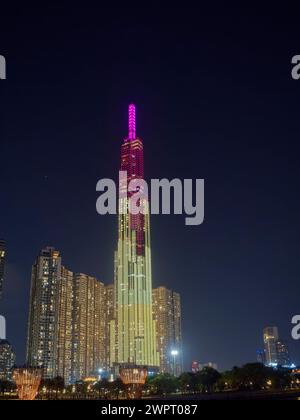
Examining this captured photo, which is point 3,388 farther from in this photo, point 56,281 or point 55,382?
point 56,281

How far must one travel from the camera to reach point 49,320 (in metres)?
185

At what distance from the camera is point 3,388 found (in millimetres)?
114250

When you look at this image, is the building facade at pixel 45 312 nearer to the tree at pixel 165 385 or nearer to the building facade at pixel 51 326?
the building facade at pixel 51 326

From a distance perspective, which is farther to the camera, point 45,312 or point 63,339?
point 63,339

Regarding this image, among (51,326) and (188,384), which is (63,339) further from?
(188,384)

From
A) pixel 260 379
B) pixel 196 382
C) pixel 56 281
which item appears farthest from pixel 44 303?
pixel 260 379

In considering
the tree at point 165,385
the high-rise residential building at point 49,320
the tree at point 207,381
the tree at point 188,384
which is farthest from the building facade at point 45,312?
the tree at point 207,381

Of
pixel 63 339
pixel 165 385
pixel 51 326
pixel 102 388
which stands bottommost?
pixel 102 388

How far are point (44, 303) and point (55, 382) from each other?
78.8 m

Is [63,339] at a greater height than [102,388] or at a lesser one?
greater

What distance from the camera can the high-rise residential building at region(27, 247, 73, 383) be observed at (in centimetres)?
18212

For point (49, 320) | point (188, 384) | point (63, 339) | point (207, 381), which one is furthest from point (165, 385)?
point (63, 339)
